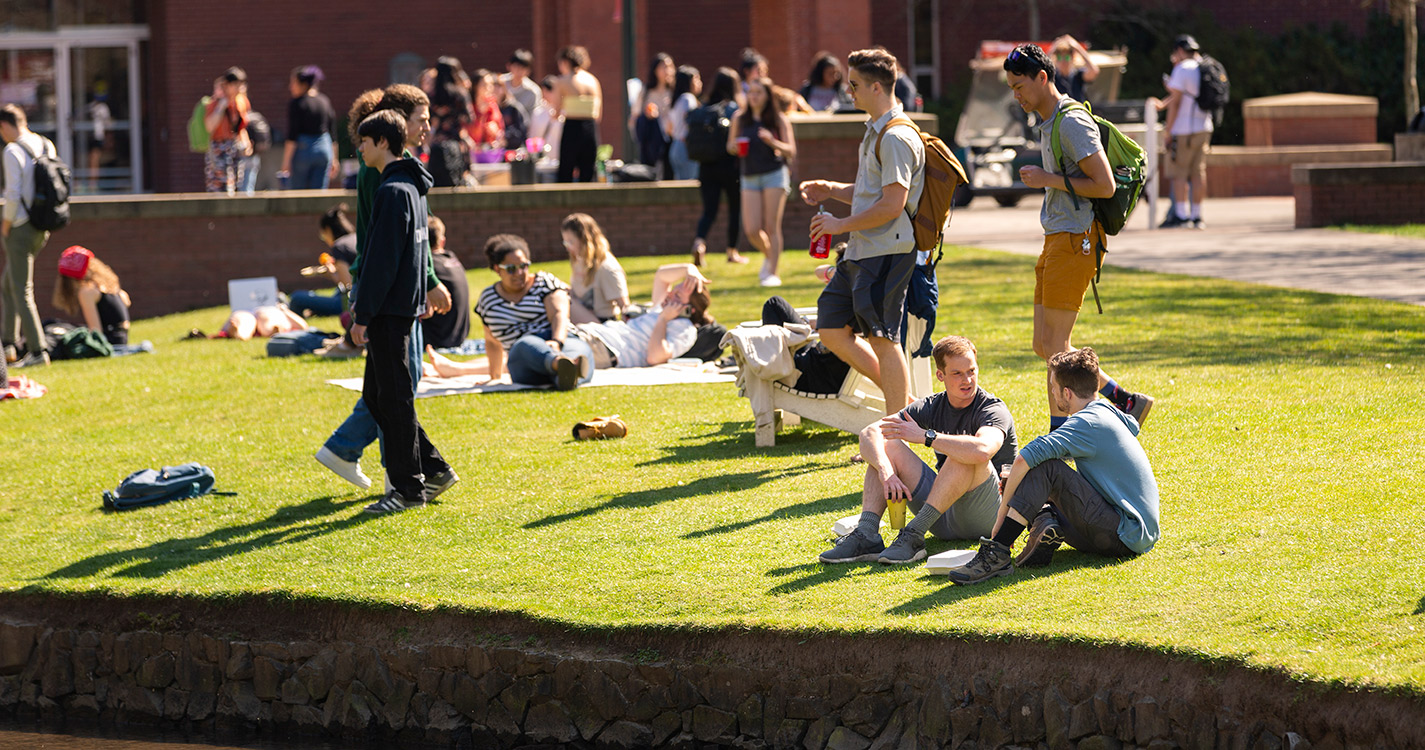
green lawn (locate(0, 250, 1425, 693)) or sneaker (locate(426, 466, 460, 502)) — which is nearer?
green lawn (locate(0, 250, 1425, 693))

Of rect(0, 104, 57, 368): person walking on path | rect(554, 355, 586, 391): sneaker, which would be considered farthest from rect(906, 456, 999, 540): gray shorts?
rect(0, 104, 57, 368): person walking on path

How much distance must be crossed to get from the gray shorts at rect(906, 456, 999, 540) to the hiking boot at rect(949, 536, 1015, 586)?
0.31 m

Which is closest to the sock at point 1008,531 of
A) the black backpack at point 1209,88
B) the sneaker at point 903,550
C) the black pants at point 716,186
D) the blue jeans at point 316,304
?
the sneaker at point 903,550

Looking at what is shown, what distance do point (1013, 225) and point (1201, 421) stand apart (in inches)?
472

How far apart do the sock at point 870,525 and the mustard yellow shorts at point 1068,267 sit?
138 centimetres

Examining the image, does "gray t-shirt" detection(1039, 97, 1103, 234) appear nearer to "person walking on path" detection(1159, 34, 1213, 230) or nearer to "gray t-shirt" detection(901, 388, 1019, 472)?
"gray t-shirt" detection(901, 388, 1019, 472)

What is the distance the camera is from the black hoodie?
24.7 feet

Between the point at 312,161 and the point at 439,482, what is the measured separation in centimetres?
1286

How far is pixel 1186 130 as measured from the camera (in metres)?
Answer: 18.3

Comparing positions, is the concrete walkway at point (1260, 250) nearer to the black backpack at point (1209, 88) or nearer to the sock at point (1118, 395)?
the black backpack at point (1209, 88)

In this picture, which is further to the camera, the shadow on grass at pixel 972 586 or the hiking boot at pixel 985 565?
the hiking boot at pixel 985 565

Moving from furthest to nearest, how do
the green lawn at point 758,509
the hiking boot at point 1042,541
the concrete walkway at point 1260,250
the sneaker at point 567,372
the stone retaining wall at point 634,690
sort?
1. the concrete walkway at point 1260,250
2. the sneaker at point 567,372
3. the hiking boot at point 1042,541
4. the green lawn at point 758,509
5. the stone retaining wall at point 634,690

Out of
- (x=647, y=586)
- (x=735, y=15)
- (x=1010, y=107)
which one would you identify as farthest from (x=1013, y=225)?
(x=647, y=586)

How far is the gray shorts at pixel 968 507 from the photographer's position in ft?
21.7
